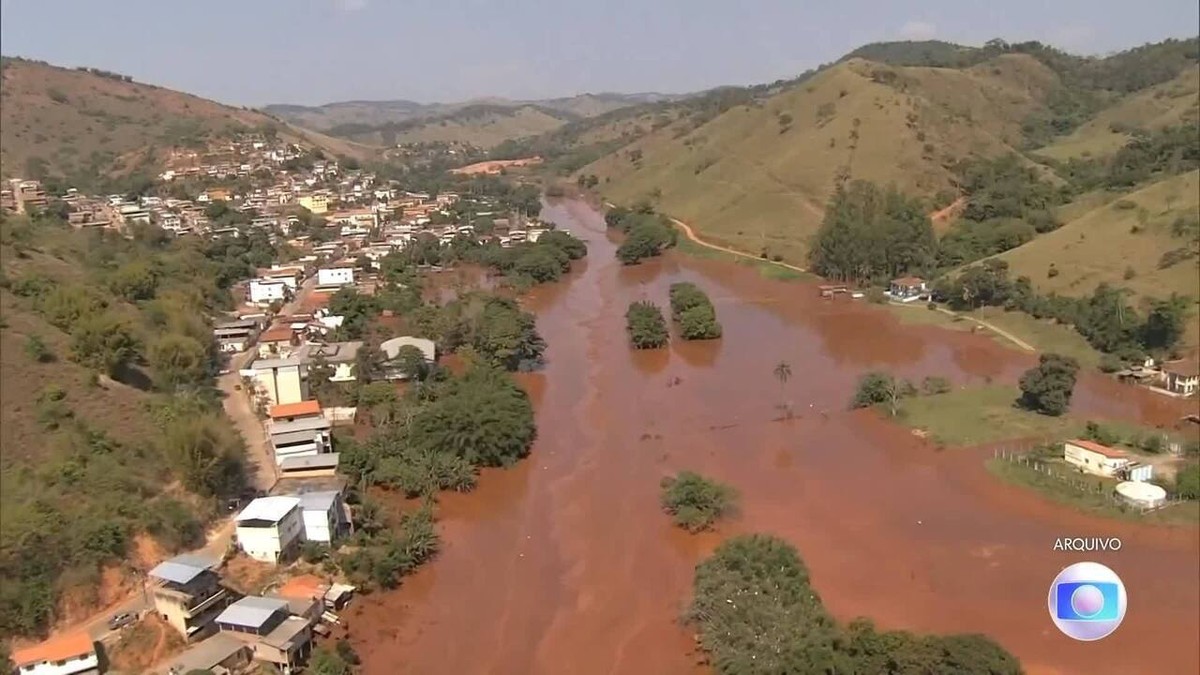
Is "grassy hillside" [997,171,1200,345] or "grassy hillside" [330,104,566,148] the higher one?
"grassy hillside" [330,104,566,148]

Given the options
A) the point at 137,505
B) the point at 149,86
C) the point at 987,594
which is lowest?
the point at 987,594

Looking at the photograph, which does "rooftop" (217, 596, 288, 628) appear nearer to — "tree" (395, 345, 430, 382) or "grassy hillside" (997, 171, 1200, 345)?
"tree" (395, 345, 430, 382)

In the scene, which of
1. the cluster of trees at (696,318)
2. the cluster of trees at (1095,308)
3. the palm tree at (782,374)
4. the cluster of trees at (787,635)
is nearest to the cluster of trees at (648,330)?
the cluster of trees at (696,318)

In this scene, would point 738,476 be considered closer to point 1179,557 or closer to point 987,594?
point 987,594

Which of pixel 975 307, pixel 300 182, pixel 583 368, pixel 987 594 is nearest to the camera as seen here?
pixel 987 594

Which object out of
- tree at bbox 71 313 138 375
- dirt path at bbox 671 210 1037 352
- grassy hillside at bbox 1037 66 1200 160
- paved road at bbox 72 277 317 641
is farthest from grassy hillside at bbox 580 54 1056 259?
tree at bbox 71 313 138 375

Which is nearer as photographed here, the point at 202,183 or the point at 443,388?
the point at 443,388

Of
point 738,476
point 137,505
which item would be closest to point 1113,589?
point 738,476
